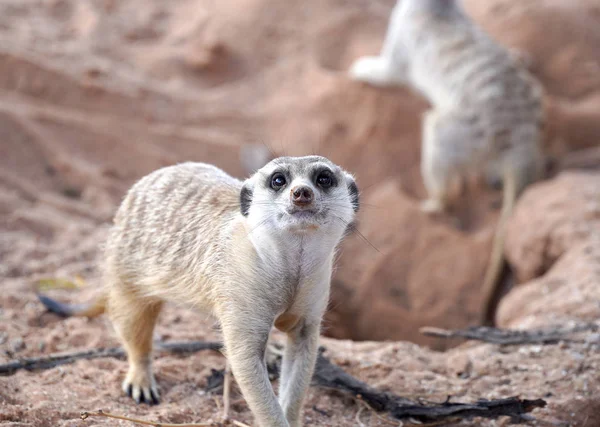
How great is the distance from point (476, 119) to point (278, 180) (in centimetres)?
405

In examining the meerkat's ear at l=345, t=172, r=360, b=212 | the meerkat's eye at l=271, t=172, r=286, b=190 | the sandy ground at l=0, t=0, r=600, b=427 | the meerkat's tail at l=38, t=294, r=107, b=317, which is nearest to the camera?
the meerkat's eye at l=271, t=172, r=286, b=190

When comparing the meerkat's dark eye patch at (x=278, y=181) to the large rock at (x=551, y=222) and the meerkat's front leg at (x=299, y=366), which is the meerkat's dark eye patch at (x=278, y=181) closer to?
the meerkat's front leg at (x=299, y=366)

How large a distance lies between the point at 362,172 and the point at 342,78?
1.01 metres

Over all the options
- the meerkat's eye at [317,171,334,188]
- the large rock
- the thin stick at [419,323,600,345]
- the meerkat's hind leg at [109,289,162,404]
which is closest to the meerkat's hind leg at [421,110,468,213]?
the large rock

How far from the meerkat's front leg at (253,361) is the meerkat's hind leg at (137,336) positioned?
68 centimetres

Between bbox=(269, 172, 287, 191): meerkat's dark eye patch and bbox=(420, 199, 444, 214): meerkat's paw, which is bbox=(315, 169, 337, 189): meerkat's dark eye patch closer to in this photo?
bbox=(269, 172, 287, 191): meerkat's dark eye patch

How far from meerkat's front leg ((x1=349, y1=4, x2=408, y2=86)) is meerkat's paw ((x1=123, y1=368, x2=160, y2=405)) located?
14.5ft

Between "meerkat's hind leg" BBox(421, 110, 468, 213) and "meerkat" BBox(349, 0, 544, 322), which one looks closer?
"meerkat" BBox(349, 0, 544, 322)

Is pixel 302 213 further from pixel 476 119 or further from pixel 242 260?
pixel 476 119

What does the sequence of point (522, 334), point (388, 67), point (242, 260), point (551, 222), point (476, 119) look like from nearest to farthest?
point (242, 260) → point (522, 334) → point (551, 222) → point (476, 119) → point (388, 67)

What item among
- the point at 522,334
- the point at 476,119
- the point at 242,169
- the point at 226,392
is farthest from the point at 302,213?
the point at 476,119

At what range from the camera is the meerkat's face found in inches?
90.2

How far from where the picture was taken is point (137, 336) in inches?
121

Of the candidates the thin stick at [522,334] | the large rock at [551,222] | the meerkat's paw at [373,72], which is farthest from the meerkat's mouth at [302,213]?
the meerkat's paw at [373,72]
